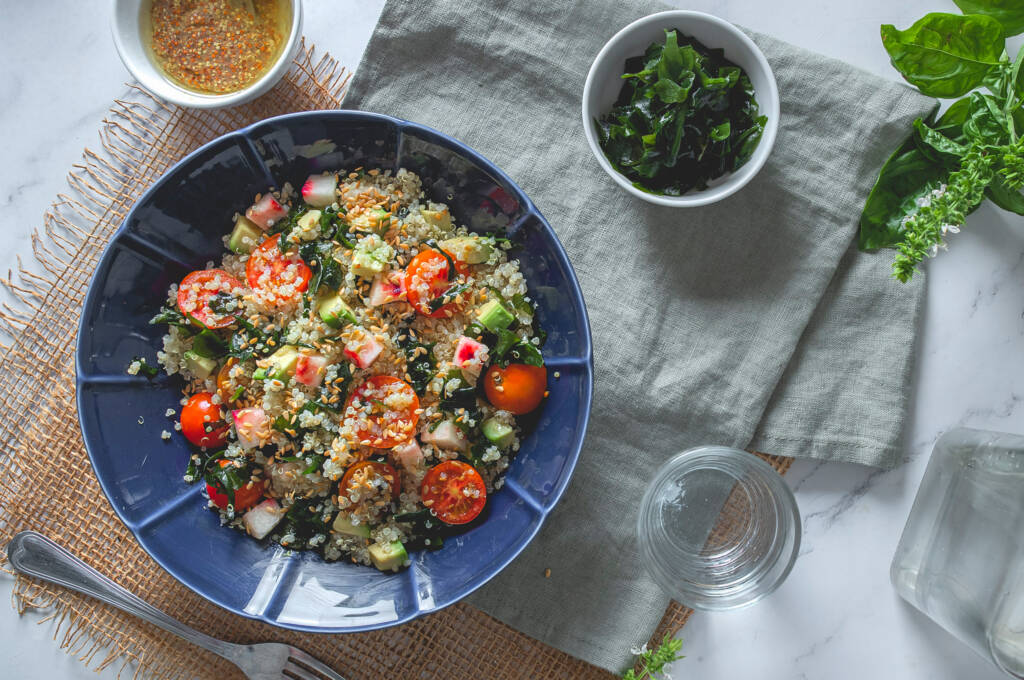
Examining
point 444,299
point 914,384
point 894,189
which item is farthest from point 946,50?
point 444,299

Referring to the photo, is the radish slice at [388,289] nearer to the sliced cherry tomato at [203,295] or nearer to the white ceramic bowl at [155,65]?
the sliced cherry tomato at [203,295]

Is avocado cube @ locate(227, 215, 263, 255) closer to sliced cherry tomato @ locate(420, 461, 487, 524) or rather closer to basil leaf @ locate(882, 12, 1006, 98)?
sliced cherry tomato @ locate(420, 461, 487, 524)

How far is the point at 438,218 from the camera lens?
2422 millimetres

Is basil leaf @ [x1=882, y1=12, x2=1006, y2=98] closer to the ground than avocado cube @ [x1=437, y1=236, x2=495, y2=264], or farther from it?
farther from it

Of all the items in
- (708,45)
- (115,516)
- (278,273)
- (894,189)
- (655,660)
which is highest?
(708,45)

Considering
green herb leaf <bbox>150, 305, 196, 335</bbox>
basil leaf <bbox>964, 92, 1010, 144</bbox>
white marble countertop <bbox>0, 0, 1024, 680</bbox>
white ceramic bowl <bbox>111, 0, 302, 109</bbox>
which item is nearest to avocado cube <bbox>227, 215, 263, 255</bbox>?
green herb leaf <bbox>150, 305, 196, 335</bbox>

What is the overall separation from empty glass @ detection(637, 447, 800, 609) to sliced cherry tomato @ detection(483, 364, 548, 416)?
0.54 m

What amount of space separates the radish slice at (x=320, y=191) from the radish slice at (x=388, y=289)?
32 cm

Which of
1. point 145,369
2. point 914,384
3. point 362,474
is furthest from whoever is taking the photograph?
point 914,384

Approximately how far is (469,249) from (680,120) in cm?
76

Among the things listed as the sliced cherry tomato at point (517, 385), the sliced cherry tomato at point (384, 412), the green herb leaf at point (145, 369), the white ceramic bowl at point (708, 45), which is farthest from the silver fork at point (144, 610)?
the white ceramic bowl at point (708, 45)

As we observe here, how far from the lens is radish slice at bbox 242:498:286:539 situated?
2.35 m

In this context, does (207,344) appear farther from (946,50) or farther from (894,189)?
(946,50)

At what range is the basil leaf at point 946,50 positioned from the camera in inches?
95.7
